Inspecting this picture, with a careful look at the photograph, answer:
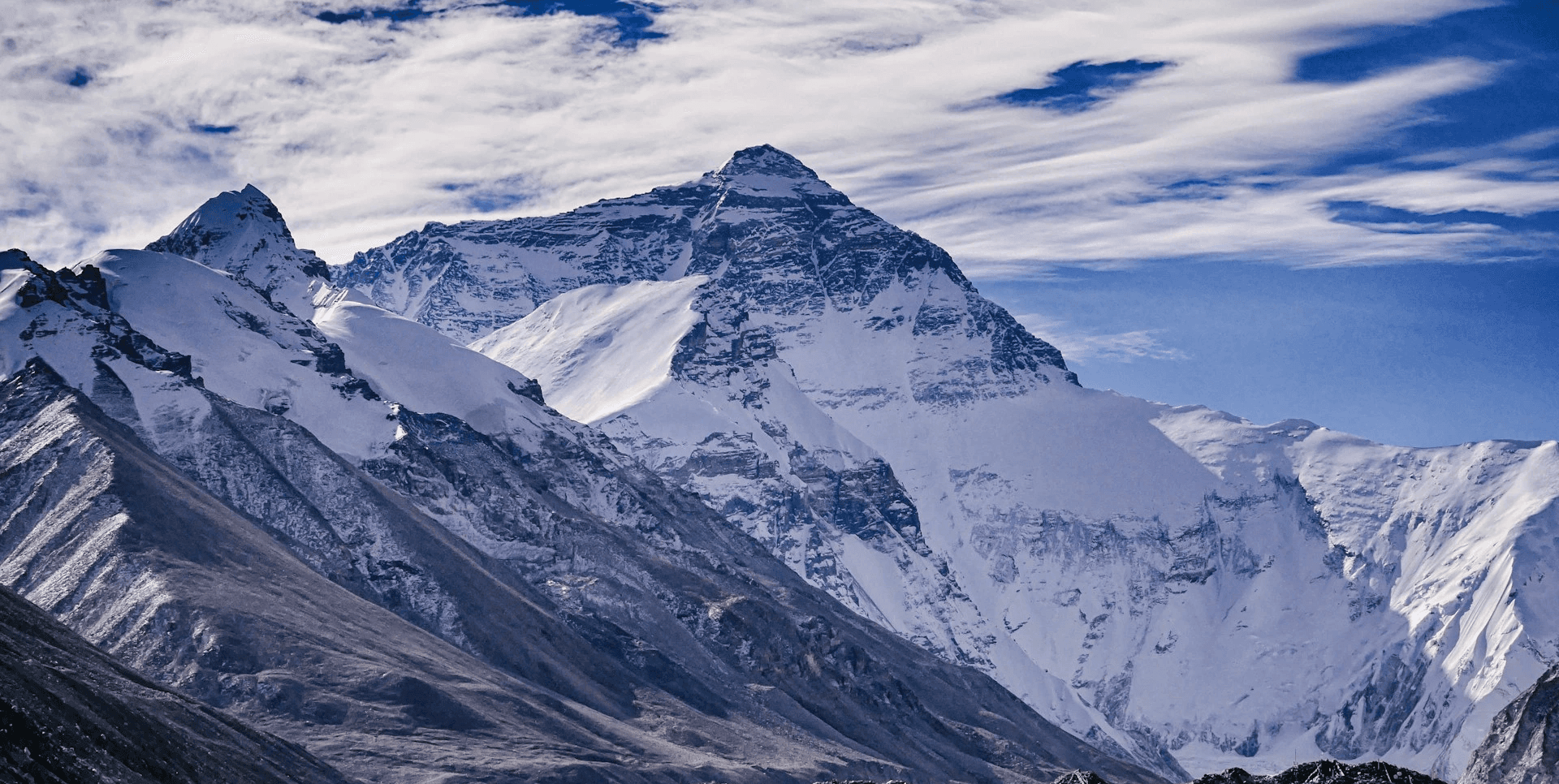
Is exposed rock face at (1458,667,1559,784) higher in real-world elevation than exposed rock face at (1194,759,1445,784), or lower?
lower

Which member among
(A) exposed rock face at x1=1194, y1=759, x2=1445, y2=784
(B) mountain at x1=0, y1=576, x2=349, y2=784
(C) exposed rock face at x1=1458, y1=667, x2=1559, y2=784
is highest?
(B) mountain at x1=0, y1=576, x2=349, y2=784

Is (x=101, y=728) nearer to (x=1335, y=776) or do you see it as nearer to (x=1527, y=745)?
(x=1335, y=776)

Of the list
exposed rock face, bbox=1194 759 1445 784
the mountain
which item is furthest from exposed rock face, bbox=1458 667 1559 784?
the mountain

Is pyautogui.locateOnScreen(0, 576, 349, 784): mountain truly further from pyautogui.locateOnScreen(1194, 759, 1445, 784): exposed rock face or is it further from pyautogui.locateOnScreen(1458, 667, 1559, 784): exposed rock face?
pyautogui.locateOnScreen(1458, 667, 1559, 784): exposed rock face

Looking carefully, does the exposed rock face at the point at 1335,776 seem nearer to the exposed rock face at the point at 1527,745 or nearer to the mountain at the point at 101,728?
the exposed rock face at the point at 1527,745

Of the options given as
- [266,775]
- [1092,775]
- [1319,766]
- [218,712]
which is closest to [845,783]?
[1092,775]

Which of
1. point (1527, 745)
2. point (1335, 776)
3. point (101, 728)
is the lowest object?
point (1527, 745)

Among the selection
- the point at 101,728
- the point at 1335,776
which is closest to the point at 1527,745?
the point at 1335,776
